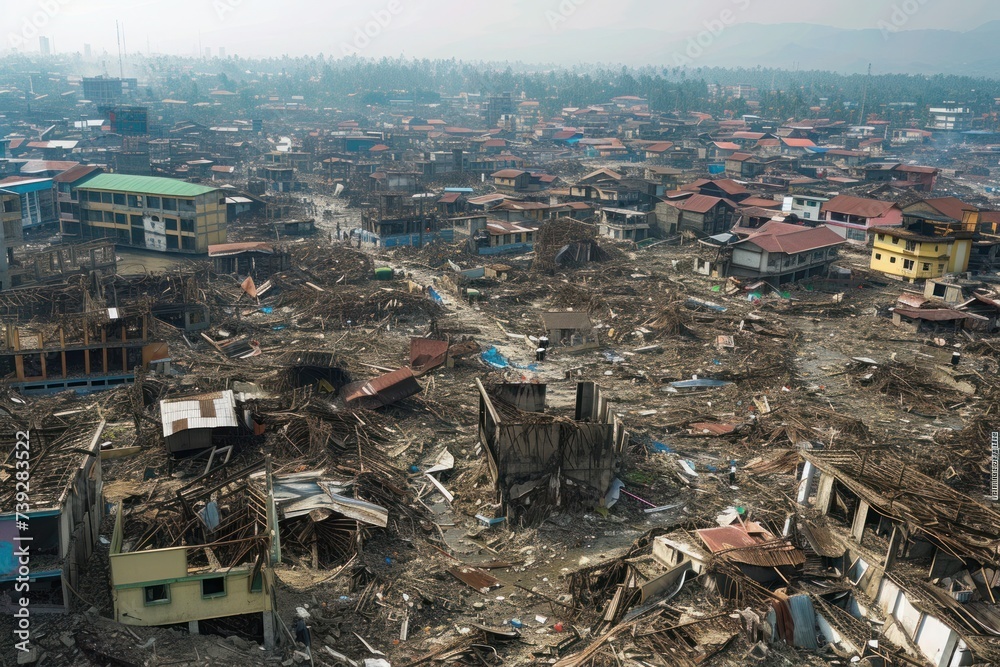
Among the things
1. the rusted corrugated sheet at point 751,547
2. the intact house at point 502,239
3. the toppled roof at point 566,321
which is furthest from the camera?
the intact house at point 502,239

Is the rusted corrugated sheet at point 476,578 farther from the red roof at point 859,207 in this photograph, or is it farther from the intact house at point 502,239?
the red roof at point 859,207

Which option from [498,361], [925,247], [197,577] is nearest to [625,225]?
[925,247]

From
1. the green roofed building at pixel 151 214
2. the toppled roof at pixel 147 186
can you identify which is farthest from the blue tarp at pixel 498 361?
the toppled roof at pixel 147 186

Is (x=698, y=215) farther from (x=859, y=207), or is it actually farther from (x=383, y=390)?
(x=383, y=390)

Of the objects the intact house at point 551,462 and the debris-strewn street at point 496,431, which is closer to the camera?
the debris-strewn street at point 496,431

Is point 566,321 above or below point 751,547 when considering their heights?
below

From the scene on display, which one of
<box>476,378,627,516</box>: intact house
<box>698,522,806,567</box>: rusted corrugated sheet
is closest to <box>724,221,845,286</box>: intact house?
<box>476,378,627,516</box>: intact house

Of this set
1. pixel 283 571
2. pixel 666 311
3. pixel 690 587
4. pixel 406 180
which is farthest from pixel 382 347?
pixel 406 180
